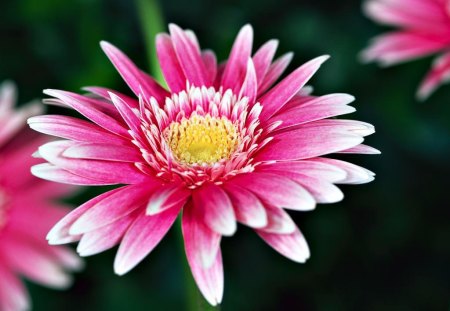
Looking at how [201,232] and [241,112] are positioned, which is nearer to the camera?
[201,232]

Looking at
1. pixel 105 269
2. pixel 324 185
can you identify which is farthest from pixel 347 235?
pixel 324 185

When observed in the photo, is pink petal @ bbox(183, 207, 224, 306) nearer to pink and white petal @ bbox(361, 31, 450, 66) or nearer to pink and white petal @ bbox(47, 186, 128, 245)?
pink and white petal @ bbox(47, 186, 128, 245)

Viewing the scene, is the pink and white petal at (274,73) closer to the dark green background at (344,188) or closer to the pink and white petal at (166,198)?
the pink and white petal at (166,198)

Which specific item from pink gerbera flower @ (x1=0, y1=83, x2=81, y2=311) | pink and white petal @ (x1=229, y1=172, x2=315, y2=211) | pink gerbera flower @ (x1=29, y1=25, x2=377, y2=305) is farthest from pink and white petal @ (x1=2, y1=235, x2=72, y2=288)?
pink and white petal @ (x1=229, y1=172, x2=315, y2=211)

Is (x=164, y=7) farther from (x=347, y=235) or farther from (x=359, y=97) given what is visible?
(x=347, y=235)

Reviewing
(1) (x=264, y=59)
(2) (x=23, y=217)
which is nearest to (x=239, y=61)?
(1) (x=264, y=59)

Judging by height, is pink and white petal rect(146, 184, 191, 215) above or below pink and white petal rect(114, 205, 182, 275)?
above

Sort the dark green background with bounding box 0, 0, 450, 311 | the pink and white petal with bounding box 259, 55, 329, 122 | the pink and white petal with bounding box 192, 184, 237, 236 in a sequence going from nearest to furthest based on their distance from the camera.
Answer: the pink and white petal with bounding box 192, 184, 237, 236
the pink and white petal with bounding box 259, 55, 329, 122
the dark green background with bounding box 0, 0, 450, 311
